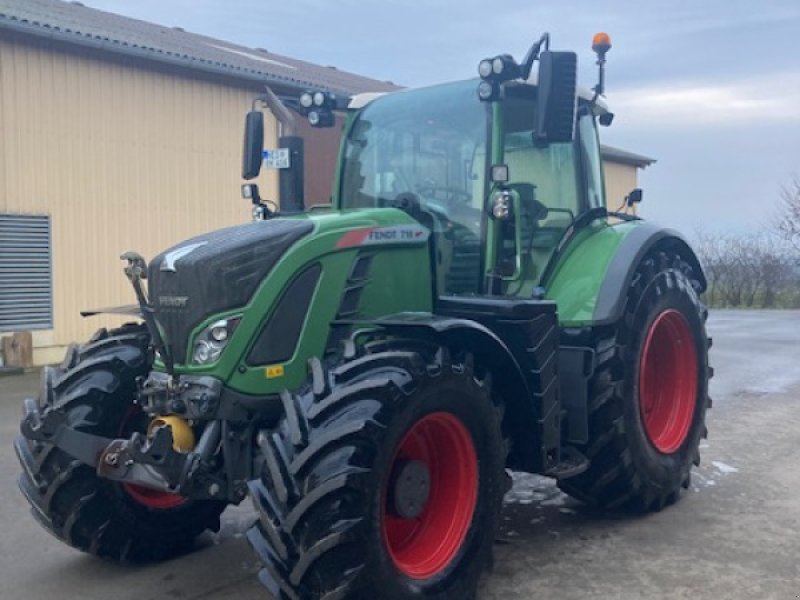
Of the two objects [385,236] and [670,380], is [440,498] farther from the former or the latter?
[670,380]

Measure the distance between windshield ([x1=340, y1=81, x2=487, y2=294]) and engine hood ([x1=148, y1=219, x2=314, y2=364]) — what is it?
3.37 feet

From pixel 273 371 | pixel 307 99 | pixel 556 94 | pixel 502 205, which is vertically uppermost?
pixel 307 99

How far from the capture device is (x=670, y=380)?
5965 millimetres

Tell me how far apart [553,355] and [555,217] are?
110 cm

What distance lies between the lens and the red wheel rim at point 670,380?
582 centimetres

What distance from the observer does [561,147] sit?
219 inches

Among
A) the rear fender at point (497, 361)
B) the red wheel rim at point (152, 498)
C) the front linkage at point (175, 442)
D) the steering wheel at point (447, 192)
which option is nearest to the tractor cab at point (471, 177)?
the steering wheel at point (447, 192)

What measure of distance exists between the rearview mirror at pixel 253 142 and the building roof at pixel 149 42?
24.0 feet

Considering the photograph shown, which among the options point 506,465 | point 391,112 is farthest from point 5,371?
point 506,465

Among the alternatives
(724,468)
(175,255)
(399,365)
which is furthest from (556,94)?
(724,468)

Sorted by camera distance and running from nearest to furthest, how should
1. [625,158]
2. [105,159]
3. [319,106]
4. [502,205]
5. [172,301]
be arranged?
[172,301]
[502,205]
[319,106]
[105,159]
[625,158]

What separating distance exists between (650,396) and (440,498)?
225 centimetres

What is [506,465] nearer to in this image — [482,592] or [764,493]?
[482,592]

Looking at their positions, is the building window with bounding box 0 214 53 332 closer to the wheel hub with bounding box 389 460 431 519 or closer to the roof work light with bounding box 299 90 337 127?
the roof work light with bounding box 299 90 337 127
